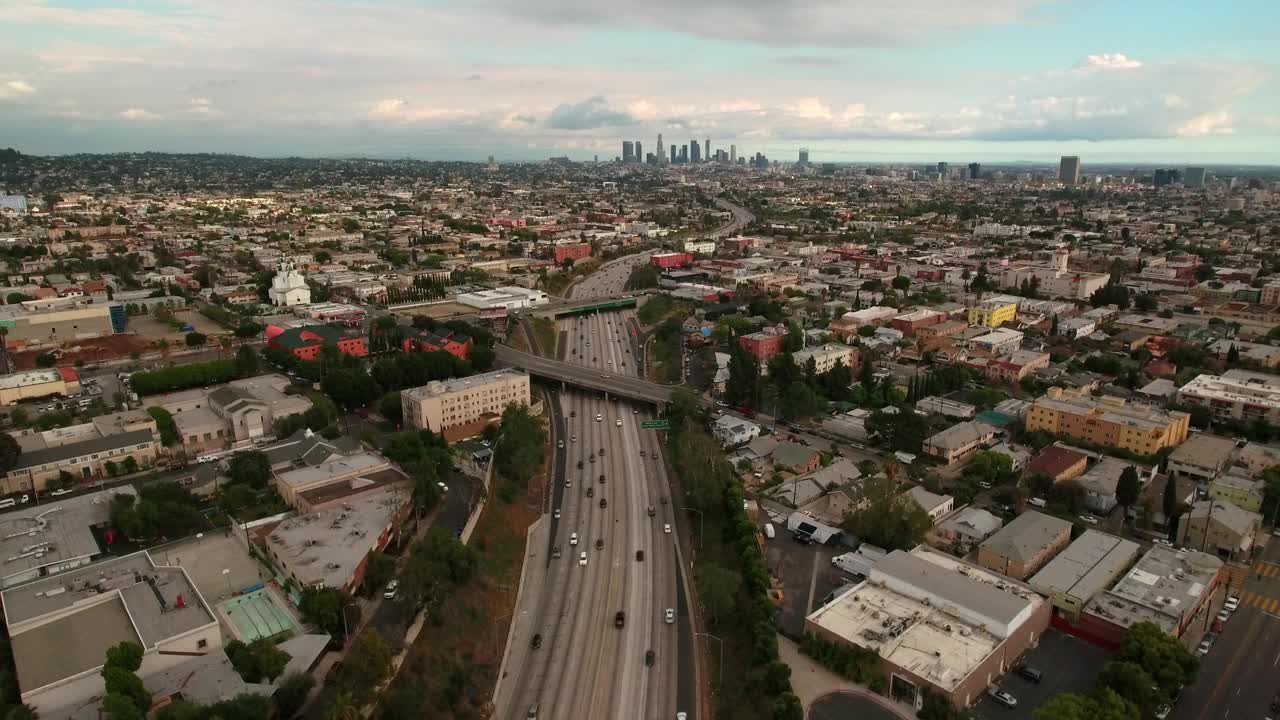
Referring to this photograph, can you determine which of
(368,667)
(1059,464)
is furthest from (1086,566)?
(368,667)

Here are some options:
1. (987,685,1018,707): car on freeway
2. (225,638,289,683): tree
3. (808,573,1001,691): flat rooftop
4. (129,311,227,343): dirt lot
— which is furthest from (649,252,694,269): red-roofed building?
(225,638,289,683): tree

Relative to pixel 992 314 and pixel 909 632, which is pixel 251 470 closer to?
pixel 909 632

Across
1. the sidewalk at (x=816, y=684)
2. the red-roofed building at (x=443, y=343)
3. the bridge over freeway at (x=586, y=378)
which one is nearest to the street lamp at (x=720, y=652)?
the sidewalk at (x=816, y=684)

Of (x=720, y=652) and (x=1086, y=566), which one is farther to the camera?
(x=1086, y=566)

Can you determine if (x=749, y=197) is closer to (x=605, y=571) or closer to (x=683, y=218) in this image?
(x=683, y=218)

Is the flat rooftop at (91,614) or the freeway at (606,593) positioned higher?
the flat rooftop at (91,614)

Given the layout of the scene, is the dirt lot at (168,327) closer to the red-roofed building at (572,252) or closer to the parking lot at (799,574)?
the red-roofed building at (572,252)

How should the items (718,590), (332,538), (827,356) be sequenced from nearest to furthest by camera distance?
(718,590) → (332,538) → (827,356)
